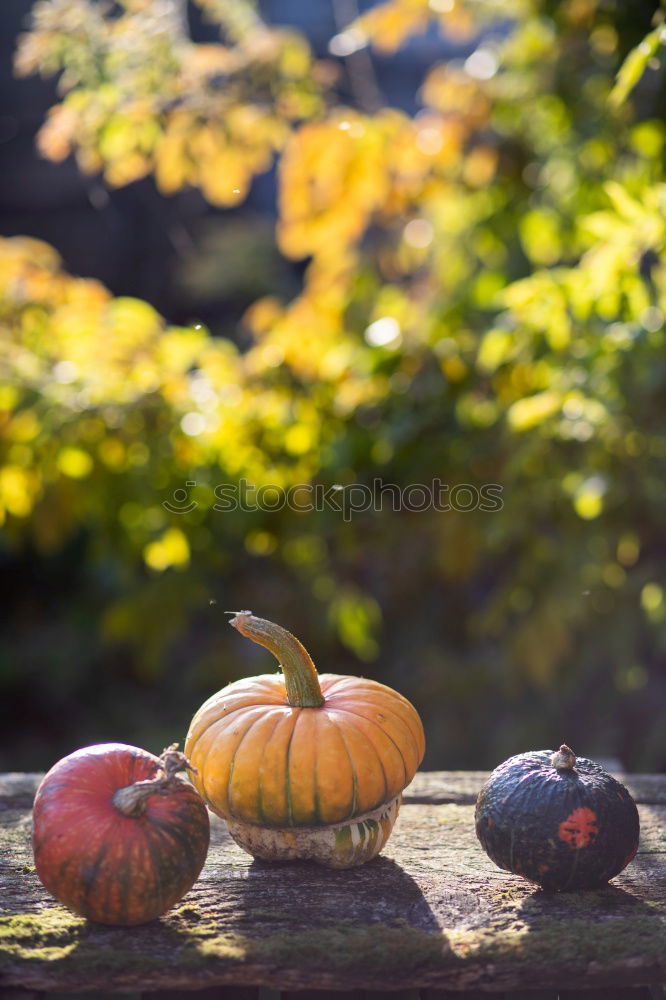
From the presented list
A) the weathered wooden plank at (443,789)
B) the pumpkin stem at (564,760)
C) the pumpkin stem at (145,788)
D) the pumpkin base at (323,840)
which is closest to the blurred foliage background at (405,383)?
the weathered wooden plank at (443,789)

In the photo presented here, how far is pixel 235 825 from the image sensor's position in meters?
1.70

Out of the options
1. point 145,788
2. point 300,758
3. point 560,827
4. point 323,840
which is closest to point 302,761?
point 300,758

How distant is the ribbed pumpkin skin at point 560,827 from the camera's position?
1.57 metres

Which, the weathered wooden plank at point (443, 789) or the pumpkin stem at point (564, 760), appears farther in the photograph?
the weathered wooden plank at point (443, 789)

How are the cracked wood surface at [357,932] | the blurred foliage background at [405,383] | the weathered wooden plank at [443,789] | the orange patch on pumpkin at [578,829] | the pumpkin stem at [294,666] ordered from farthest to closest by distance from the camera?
the blurred foliage background at [405,383] → the weathered wooden plank at [443,789] → the pumpkin stem at [294,666] → the orange patch on pumpkin at [578,829] → the cracked wood surface at [357,932]

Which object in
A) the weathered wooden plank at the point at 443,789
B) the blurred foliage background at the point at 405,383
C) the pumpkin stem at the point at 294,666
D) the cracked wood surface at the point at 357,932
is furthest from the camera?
the blurred foliage background at the point at 405,383

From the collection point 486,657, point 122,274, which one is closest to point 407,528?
point 486,657

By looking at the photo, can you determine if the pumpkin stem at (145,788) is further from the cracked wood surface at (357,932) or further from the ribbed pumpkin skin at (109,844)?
the cracked wood surface at (357,932)

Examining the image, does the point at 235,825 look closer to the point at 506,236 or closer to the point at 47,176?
the point at 506,236

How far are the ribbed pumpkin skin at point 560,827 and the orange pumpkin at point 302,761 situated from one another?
19cm

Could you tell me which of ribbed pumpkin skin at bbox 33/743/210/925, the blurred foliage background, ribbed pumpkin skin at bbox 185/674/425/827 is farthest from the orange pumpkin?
the blurred foliage background

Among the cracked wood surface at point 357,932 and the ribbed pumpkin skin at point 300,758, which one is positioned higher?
the ribbed pumpkin skin at point 300,758

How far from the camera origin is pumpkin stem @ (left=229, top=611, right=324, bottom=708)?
167cm

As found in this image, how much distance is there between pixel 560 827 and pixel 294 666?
1.64ft
